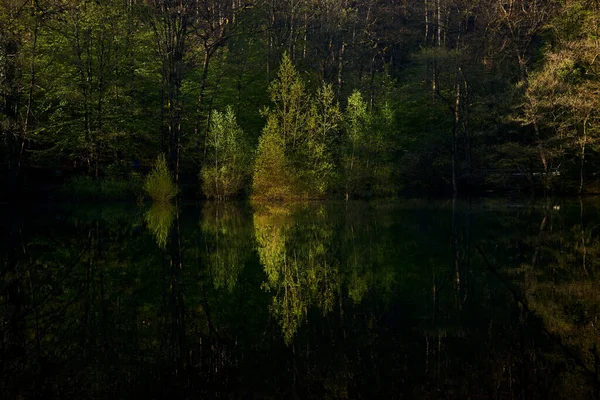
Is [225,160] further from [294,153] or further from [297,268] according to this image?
[297,268]

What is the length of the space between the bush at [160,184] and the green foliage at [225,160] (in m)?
2.29

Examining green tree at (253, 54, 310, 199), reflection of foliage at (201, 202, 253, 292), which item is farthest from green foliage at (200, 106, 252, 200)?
reflection of foliage at (201, 202, 253, 292)

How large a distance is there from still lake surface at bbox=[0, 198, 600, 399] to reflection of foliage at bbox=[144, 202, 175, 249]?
29.9 inches

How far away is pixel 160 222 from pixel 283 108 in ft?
55.9

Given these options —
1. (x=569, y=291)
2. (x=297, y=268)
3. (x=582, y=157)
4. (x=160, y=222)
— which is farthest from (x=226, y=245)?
(x=582, y=157)

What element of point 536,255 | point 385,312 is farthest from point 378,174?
point 385,312

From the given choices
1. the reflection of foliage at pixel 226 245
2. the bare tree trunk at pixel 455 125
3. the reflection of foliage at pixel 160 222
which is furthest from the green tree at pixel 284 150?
the bare tree trunk at pixel 455 125

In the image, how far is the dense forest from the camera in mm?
33094

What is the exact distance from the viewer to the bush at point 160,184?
3108 centimetres

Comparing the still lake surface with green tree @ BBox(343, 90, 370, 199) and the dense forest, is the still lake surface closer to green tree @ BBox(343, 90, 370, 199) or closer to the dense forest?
the dense forest

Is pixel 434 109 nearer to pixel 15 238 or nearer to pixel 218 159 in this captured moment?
pixel 218 159

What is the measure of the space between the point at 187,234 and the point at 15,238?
457cm

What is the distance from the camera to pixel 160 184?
102 feet

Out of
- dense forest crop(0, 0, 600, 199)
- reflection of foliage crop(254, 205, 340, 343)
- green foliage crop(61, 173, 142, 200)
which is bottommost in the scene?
green foliage crop(61, 173, 142, 200)
